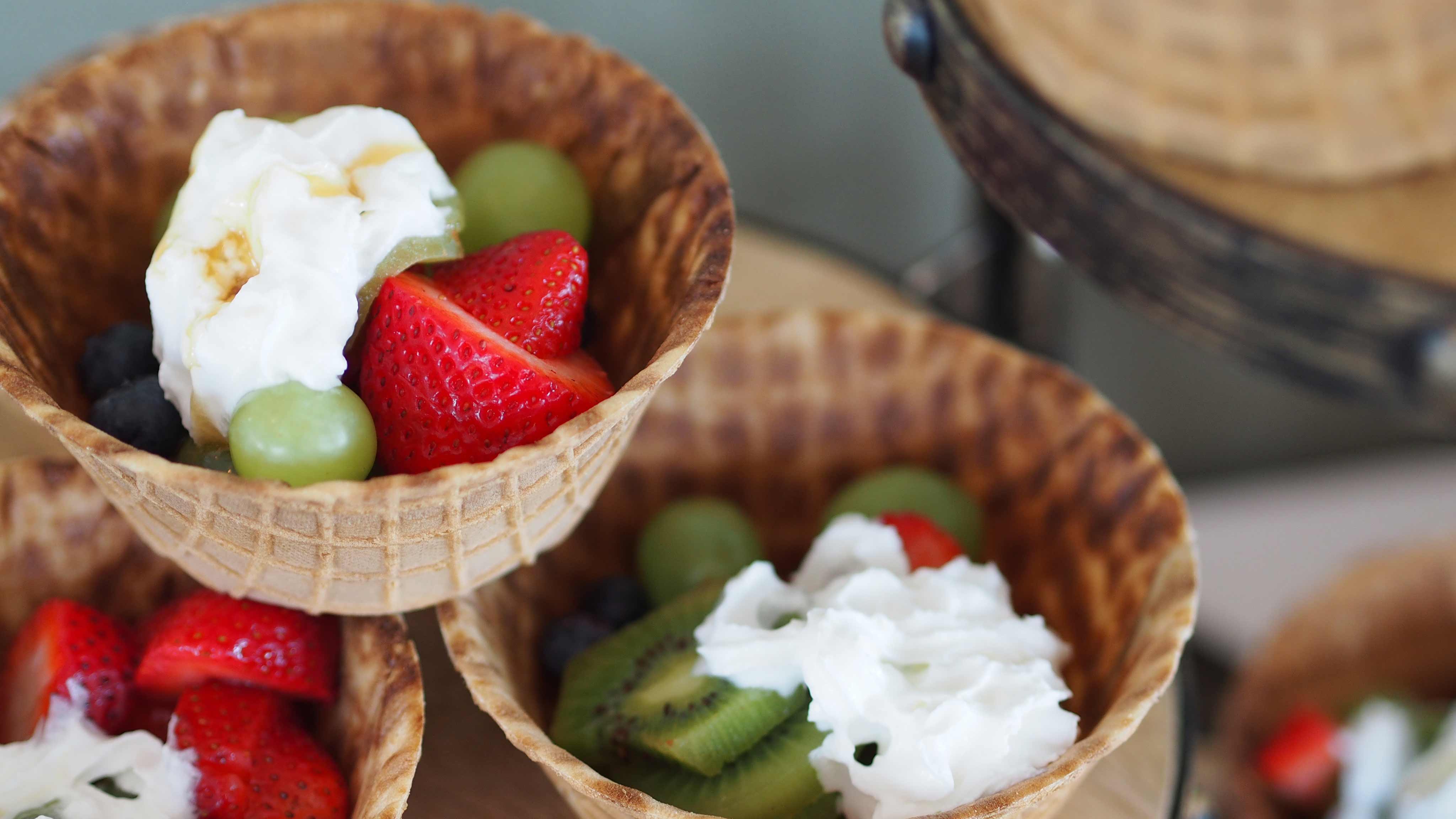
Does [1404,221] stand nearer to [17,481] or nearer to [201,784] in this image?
[201,784]

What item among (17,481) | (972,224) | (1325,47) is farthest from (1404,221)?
(17,481)

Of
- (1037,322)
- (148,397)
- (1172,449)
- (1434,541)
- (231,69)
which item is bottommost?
(1172,449)

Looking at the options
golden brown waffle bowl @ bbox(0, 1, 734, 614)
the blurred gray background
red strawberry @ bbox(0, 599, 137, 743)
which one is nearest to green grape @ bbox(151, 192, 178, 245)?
golden brown waffle bowl @ bbox(0, 1, 734, 614)

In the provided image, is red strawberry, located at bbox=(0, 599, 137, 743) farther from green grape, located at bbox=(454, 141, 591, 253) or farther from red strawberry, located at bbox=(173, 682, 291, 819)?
green grape, located at bbox=(454, 141, 591, 253)

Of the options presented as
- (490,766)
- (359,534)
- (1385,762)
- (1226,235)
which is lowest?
(1385,762)

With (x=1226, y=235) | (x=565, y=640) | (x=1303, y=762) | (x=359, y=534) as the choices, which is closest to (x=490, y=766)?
(x=565, y=640)

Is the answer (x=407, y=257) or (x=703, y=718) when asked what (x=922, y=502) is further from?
(x=407, y=257)

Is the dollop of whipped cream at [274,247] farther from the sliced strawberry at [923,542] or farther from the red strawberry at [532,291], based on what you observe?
the sliced strawberry at [923,542]
